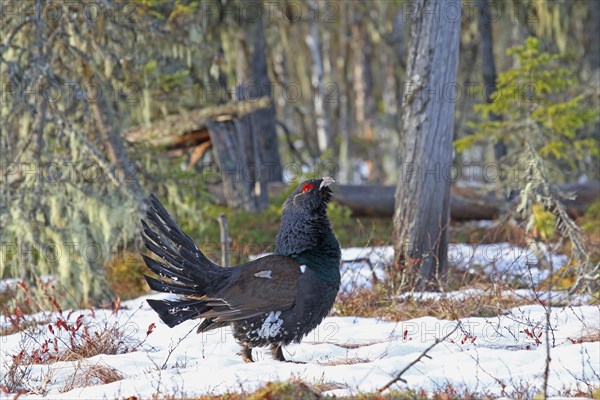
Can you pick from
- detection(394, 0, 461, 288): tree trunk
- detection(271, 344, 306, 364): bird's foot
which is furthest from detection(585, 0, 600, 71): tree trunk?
detection(271, 344, 306, 364): bird's foot

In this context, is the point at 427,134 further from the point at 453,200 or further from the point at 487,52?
the point at 487,52

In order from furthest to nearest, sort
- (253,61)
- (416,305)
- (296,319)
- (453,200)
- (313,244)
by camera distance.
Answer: (253,61) < (453,200) < (416,305) < (313,244) < (296,319)

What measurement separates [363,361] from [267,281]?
3.34ft

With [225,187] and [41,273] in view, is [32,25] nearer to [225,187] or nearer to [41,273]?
[41,273]

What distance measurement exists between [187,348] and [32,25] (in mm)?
5127

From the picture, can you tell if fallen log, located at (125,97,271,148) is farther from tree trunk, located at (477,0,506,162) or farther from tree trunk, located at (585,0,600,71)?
tree trunk, located at (585,0,600,71)

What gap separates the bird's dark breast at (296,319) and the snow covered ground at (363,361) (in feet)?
0.72

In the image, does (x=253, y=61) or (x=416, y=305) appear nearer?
(x=416, y=305)

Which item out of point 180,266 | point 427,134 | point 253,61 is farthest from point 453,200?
point 180,266

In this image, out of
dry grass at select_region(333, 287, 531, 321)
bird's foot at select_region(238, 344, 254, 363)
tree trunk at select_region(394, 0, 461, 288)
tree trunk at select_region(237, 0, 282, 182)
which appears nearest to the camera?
bird's foot at select_region(238, 344, 254, 363)

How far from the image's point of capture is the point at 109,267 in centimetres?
1211

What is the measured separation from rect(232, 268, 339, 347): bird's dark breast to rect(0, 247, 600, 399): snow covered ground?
0.72 feet

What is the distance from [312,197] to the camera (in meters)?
6.72

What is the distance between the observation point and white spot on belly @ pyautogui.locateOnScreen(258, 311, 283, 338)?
247 inches
